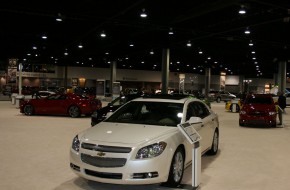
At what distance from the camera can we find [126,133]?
601 centimetres

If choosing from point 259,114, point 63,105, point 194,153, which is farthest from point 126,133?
point 63,105

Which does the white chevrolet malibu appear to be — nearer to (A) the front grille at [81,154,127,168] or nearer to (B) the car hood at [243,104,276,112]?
(A) the front grille at [81,154,127,168]

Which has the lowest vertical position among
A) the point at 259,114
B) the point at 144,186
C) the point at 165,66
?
the point at 144,186

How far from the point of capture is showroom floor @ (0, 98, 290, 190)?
20.5 feet

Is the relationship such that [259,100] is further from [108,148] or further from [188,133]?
[108,148]

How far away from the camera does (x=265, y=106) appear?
16.2 metres

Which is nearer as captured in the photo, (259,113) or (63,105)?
(259,113)

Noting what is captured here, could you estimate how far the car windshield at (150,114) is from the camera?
22.5ft

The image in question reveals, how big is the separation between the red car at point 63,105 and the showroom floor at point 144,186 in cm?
648

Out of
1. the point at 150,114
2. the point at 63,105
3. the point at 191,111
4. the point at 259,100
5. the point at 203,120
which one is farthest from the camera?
the point at 63,105

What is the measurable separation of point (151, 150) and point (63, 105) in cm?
1437

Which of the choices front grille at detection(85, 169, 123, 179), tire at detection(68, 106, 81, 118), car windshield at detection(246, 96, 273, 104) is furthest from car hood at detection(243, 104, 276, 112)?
front grille at detection(85, 169, 123, 179)

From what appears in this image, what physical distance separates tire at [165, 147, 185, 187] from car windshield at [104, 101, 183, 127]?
25.9 inches

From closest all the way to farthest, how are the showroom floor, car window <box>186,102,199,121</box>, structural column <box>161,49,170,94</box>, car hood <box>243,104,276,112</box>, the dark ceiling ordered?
the showroom floor
car window <box>186,102,199,121</box>
car hood <box>243,104,276,112</box>
the dark ceiling
structural column <box>161,49,170,94</box>
